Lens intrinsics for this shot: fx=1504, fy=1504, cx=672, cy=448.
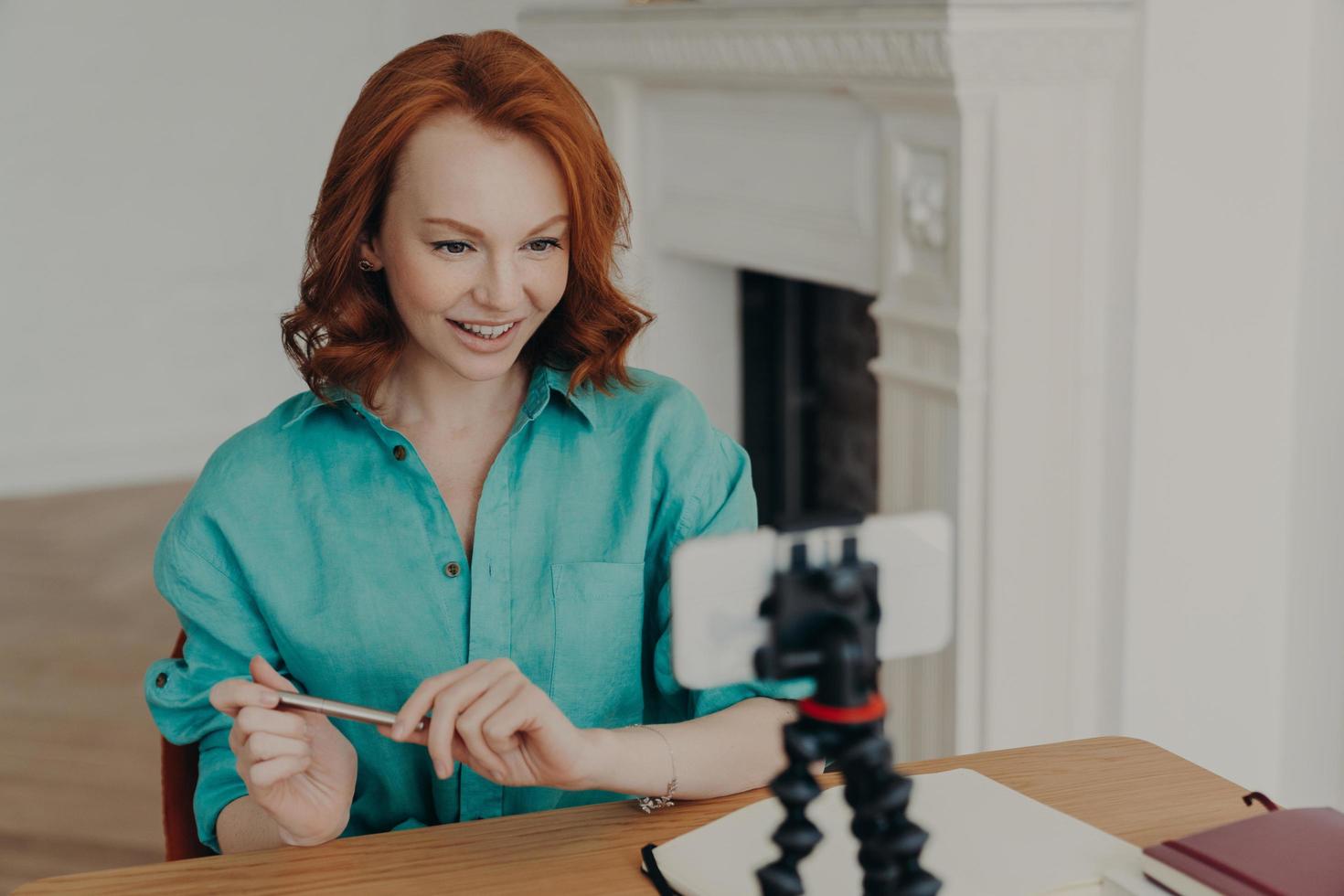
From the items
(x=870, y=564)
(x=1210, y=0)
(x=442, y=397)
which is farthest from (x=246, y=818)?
(x=1210, y=0)

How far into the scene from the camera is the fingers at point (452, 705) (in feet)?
3.22

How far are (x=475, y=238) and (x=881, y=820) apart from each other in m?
0.70

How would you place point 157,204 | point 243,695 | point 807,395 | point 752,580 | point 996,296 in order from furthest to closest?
point 157,204 < point 807,395 < point 996,296 < point 243,695 < point 752,580

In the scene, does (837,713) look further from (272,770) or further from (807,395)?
(807,395)

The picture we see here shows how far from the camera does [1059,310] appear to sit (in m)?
2.25

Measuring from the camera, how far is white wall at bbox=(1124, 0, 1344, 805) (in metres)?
2.17

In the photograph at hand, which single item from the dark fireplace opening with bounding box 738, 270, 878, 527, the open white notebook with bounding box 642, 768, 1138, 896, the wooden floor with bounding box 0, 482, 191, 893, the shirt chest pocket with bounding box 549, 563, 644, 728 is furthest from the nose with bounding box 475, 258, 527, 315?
the dark fireplace opening with bounding box 738, 270, 878, 527

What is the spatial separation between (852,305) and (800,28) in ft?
2.69

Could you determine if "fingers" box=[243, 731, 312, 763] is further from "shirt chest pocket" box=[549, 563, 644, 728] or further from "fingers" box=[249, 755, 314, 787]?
"shirt chest pocket" box=[549, 563, 644, 728]

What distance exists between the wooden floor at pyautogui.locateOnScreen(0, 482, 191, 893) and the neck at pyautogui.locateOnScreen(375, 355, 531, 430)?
1.66 m

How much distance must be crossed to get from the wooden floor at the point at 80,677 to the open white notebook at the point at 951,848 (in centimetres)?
201

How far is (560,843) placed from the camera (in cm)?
106

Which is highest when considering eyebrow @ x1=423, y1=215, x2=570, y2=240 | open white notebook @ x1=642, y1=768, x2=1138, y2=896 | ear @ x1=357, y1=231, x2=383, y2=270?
eyebrow @ x1=423, y1=215, x2=570, y2=240

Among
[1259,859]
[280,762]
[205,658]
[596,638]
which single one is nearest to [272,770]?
[280,762]
